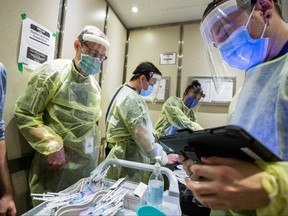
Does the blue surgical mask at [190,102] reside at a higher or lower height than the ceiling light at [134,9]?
lower

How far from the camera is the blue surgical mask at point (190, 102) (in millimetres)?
2463

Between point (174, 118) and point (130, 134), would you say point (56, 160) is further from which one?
point (174, 118)

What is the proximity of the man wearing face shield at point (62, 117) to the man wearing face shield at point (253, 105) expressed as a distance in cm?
82

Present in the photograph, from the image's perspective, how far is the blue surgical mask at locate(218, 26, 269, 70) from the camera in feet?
2.05

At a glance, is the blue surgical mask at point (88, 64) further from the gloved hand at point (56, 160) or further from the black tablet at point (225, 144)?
the black tablet at point (225, 144)

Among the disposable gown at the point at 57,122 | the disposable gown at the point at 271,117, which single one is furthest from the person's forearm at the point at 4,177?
the disposable gown at the point at 271,117

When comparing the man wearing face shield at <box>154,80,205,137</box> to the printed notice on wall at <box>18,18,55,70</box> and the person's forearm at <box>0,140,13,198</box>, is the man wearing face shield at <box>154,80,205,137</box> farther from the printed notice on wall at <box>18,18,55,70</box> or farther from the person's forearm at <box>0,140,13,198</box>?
the person's forearm at <box>0,140,13,198</box>

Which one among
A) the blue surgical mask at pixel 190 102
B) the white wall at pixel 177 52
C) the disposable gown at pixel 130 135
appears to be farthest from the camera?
the white wall at pixel 177 52

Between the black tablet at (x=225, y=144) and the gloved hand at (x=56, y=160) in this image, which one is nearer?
the black tablet at (x=225, y=144)

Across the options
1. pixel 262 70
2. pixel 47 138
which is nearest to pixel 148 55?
A: pixel 47 138

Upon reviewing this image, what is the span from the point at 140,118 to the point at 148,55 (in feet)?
5.92

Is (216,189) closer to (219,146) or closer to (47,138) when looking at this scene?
(219,146)

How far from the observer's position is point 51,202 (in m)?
0.72

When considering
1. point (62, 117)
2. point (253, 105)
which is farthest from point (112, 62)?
point (253, 105)
